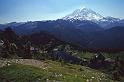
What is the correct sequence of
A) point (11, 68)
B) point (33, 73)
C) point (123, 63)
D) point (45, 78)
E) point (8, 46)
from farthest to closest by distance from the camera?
point (123, 63) < point (8, 46) < point (11, 68) < point (33, 73) < point (45, 78)

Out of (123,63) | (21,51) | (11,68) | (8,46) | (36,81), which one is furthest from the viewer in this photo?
(123,63)

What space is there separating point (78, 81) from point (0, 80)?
14995mm

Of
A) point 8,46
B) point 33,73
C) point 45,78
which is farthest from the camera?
point 8,46

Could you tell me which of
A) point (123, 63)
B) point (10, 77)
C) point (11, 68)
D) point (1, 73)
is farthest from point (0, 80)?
point (123, 63)

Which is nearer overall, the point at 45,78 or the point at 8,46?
the point at 45,78

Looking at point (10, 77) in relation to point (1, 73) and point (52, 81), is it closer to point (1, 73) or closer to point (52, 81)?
point (1, 73)

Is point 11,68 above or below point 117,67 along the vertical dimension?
above

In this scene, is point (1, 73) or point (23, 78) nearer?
point (23, 78)

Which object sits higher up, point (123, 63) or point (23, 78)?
point (23, 78)

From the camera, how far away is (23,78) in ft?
171

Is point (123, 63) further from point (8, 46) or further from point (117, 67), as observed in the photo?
A: point (8, 46)

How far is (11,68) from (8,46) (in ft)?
294

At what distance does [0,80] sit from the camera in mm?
51688

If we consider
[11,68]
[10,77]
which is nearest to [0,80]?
[10,77]
